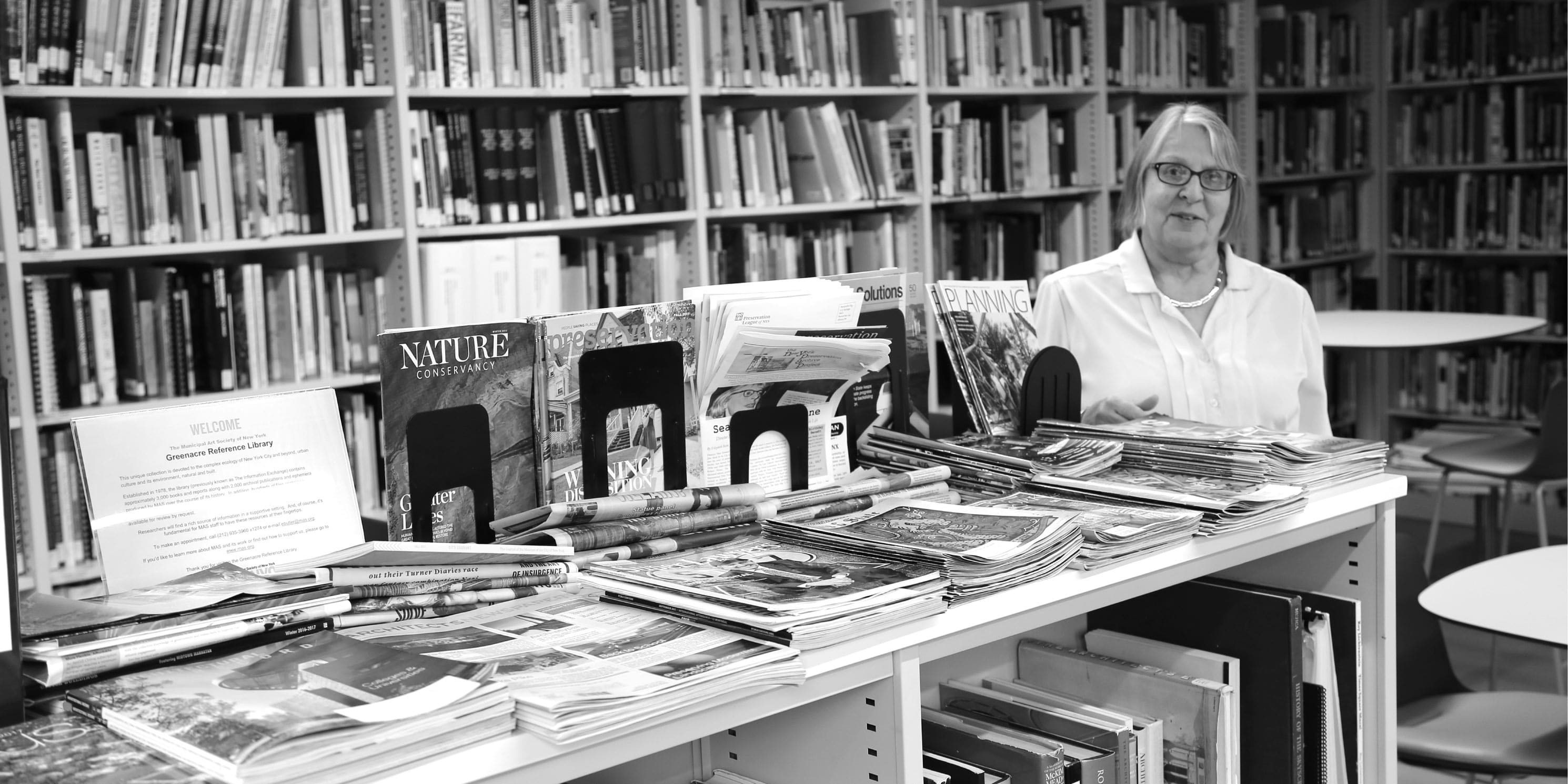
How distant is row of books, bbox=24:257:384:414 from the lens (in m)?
2.83

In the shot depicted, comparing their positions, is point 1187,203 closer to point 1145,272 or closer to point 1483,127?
point 1145,272

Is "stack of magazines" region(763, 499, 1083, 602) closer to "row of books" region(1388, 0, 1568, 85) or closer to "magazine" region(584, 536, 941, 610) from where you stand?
"magazine" region(584, 536, 941, 610)

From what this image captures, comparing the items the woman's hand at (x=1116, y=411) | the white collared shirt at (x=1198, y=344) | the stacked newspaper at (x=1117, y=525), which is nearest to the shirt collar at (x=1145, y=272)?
the white collared shirt at (x=1198, y=344)

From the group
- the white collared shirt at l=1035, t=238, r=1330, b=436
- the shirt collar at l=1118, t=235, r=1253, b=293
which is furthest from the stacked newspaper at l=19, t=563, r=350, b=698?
the shirt collar at l=1118, t=235, r=1253, b=293

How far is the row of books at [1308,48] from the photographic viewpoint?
5.77m

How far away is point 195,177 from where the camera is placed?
2.96 meters

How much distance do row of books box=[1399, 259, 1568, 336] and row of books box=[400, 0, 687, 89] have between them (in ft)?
13.1

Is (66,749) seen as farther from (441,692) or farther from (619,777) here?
(619,777)

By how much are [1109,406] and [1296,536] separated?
0.55 metres

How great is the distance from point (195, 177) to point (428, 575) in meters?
2.03

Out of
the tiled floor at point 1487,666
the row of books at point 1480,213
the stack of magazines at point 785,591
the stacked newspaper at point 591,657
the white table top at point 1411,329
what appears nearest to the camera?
the stacked newspaper at point 591,657

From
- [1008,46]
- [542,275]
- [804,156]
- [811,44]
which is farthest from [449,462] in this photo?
[1008,46]

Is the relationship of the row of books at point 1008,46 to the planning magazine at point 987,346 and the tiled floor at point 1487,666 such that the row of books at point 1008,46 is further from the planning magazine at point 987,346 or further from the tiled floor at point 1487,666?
the planning magazine at point 987,346

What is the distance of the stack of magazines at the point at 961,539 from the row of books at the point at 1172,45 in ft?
12.3
